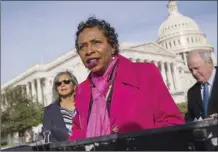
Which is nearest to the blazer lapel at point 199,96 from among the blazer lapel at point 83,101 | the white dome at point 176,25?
the blazer lapel at point 83,101

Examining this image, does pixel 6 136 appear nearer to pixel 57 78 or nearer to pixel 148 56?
pixel 148 56

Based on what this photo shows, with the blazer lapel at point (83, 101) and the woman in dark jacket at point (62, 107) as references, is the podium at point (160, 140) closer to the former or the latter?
the blazer lapel at point (83, 101)

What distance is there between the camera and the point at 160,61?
83.2 metres

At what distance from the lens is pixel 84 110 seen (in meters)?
3.00

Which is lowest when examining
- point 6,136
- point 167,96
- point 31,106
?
point 167,96

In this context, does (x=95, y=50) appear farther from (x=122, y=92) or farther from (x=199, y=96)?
(x=199, y=96)

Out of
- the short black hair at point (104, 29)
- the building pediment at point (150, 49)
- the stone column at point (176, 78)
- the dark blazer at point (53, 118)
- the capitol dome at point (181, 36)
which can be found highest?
the capitol dome at point (181, 36)

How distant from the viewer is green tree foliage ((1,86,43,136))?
1897 inches

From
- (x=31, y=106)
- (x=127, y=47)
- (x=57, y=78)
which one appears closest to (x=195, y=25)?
(x=127, y=47)

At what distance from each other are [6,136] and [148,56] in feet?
118

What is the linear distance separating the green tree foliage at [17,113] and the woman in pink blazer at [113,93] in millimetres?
45434

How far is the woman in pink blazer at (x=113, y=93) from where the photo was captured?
8.60 ft

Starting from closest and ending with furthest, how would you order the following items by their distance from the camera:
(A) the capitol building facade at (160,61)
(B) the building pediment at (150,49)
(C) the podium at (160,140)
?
1. (C) the podium at (160,140)
2. (A) the capitol building facade at (160,61)
3. (B) the building pediment at (150,49)

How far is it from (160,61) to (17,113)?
1685 inches
